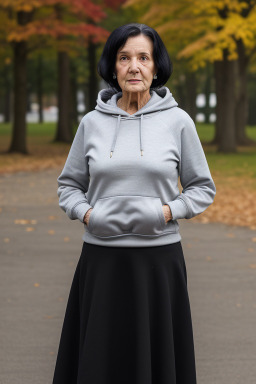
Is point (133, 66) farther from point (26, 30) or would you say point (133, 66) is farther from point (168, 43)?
point (168, 43)

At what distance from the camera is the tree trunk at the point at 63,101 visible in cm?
3238

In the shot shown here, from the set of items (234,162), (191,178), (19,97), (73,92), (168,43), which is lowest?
(73,92)

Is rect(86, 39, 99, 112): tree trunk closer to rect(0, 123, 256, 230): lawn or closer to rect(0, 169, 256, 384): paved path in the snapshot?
rect(0, 123, 256, 230): lawn

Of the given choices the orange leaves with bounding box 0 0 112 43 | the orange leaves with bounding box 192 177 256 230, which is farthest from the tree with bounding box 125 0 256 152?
the orange leaves with bounding box 192 177 256 230

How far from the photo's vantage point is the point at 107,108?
11.1 ft

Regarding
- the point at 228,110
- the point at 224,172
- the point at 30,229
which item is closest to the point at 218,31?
the point at 228,110

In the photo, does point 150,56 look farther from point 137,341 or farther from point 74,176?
point 137,341

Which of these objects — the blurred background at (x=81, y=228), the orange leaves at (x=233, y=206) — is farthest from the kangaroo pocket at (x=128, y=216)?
the orange leaves at (x=233, y=206)

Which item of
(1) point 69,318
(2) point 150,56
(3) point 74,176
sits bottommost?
(1) point 69,318

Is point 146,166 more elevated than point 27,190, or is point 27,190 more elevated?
point 146,166

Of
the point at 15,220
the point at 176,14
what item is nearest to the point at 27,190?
the point at 15,220

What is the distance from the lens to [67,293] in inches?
276

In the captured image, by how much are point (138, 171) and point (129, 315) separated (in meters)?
0.60

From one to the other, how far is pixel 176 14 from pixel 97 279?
86.8 ft
